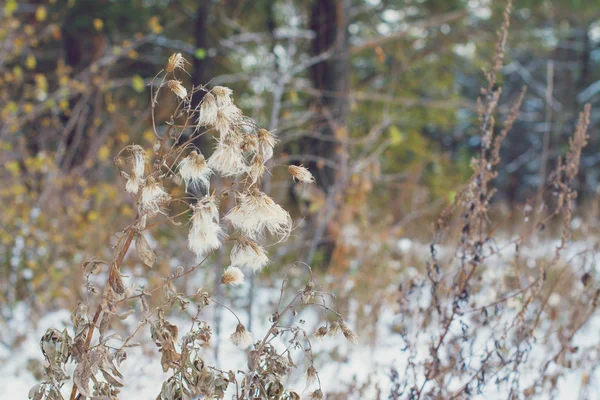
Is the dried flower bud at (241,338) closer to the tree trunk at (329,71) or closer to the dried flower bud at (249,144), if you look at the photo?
the dried flower bud at (249,144)

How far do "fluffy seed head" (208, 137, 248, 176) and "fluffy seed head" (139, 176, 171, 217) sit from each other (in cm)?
11

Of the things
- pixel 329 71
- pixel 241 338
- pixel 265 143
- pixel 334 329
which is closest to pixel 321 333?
pixel 334 329

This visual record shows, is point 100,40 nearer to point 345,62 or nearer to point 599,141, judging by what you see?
point 345,62

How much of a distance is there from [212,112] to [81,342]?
56cm

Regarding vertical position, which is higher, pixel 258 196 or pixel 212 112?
pixel 212 112

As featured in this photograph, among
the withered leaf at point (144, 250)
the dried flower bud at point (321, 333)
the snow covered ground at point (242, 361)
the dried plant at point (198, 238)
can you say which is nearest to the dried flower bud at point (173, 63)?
the dried plant at point (198, 238)

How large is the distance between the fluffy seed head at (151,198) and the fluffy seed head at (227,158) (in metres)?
0.11

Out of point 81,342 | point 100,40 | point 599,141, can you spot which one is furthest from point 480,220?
point 599,141

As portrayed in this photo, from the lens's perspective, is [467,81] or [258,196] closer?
[258,196]

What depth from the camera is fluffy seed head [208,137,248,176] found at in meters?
1.18

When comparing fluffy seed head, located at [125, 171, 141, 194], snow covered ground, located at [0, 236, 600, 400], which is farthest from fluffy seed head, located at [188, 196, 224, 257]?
snow covered ground, located at [0, 236, 600, 400]

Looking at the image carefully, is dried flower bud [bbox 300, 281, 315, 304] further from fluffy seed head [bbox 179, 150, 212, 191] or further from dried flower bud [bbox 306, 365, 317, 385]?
fluffy seed head [bbox 179, 150, 212, 191]

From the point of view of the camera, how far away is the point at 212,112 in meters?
1.18

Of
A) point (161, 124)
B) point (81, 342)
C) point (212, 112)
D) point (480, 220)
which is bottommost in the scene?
point (81, 342)
